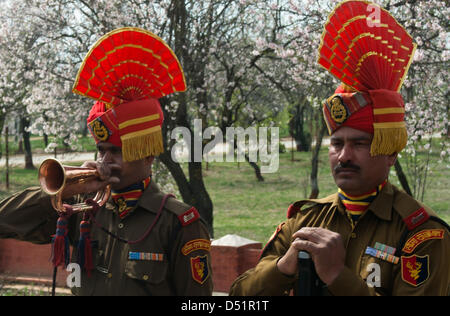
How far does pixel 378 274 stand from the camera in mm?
2541

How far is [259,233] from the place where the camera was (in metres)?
13.2

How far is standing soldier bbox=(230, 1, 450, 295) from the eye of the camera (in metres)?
2.43

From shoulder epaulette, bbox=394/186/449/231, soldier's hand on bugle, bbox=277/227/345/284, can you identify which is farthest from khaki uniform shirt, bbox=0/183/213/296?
shoulder epaulette, bbox=394/186/449/231

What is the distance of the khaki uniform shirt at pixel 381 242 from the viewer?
242cm

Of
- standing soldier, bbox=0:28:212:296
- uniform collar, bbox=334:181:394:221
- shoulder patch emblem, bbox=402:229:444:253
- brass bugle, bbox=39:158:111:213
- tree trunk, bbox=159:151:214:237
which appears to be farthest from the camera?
tree trunk, bbox=159:151:214:237

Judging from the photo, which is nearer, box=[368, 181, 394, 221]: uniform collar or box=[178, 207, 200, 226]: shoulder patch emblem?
box=[368, 181, 394, 221]: uniform collar

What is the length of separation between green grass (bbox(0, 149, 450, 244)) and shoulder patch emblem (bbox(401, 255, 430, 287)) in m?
9.59

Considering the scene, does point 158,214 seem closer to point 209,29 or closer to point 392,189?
point 392,189

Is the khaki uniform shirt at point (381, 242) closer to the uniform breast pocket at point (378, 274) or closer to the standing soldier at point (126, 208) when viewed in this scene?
the uniform breast pocket at point (378, 274)

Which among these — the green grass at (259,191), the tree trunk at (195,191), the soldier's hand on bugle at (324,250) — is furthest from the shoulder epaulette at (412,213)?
the green grass at (259,191)

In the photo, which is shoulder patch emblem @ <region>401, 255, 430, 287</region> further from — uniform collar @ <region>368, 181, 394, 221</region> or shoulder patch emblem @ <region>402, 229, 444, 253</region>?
uniform collar @ <region>368, 181, 394, 221</region>

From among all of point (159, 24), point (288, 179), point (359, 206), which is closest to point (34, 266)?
point (159, 24)

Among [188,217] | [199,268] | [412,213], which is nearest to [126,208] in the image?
[188,217]
